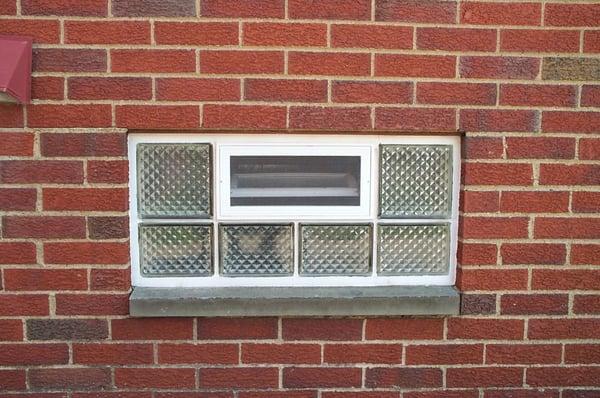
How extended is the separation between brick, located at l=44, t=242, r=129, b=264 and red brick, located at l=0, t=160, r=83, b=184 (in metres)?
0.27

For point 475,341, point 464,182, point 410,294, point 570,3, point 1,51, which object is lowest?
point 475,341

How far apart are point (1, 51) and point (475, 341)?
2348 millimetres

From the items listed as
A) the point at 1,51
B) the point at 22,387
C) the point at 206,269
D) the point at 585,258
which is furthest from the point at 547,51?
the point at 22,387

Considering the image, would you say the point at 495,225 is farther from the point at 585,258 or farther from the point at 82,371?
the point at 82,371

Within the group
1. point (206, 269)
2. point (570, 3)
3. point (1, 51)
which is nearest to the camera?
point (1, 51)

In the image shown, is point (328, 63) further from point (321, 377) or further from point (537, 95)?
point (321, 377)

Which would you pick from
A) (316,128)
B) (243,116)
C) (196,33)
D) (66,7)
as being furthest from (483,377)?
(66,7)

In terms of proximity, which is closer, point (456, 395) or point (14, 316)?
point (14, 316)

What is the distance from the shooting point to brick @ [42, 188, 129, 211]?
96.2 inches

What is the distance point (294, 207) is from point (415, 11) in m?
0.99

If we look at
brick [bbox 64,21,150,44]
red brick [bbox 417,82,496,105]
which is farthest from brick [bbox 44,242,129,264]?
red brick [bbox 417,82,496,105]

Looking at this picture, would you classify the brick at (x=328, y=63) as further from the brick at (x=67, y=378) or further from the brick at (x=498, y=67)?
the brick at (x=67, y=378)

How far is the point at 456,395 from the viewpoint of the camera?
266 cm

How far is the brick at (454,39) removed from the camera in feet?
8.05
